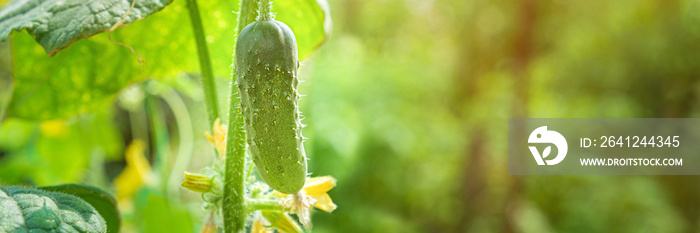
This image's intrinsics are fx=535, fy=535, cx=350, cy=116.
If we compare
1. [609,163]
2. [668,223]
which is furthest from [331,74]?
[668,223]

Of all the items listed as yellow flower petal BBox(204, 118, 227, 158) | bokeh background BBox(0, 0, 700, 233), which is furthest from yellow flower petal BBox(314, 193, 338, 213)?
bokeh background BBox(0, 0, 700, 233)

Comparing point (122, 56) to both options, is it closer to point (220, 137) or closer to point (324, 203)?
point (220, 137)

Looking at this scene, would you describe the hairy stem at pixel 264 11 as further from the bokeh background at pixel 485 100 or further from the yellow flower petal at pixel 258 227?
the bokeh background at pixel 485 100

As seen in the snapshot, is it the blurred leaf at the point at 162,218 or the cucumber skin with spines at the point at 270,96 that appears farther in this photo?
the blurred leaf at the point at 162,218

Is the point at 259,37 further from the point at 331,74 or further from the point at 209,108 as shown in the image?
the point at 331,74

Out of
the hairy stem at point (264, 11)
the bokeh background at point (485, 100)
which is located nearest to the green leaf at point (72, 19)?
the hairy stem at point (264, 11)

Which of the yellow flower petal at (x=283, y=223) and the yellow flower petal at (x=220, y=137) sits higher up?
the yellow flower petal at (x=220, y=137)

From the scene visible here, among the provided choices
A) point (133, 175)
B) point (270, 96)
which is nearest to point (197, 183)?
point (270, 96)
